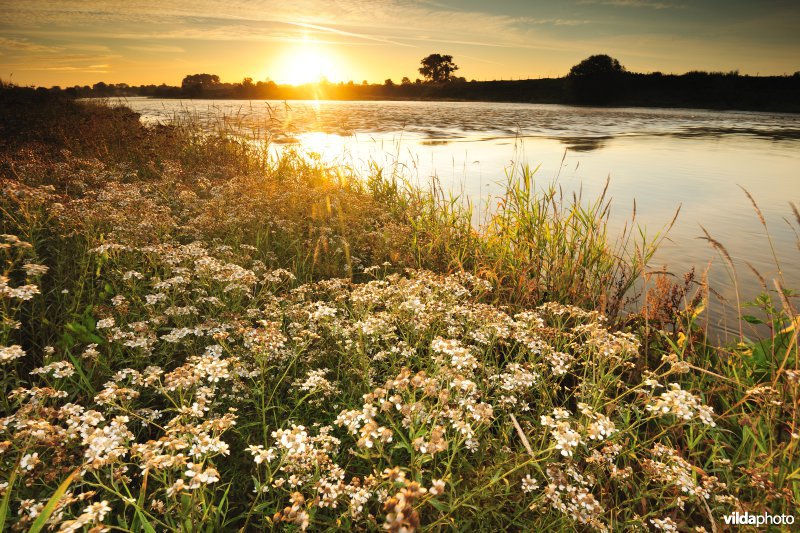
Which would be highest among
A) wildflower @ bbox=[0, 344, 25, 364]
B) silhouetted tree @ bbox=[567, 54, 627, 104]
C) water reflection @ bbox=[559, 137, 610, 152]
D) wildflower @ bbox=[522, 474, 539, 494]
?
silhouetted tree @ bbox=[567, 54, 627, 104]

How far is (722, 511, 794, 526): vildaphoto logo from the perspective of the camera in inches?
91.4

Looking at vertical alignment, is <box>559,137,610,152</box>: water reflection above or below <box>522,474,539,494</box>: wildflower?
above

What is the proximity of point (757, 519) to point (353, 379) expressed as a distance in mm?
2788

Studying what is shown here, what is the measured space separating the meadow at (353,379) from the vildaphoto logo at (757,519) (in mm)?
47

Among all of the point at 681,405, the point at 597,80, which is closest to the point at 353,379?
the point at 681,405

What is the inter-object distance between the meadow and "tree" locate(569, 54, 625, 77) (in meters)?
76.8

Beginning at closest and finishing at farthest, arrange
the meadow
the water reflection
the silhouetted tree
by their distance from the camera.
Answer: the meadow < the water reflection < the silhouetted tree

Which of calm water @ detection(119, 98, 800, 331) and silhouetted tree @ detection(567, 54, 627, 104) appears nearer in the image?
calm water @ detection(119, 98, 800, 331)

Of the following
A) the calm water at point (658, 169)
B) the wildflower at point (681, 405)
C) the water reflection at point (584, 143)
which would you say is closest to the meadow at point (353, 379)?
the wildflower at point (681, 405)

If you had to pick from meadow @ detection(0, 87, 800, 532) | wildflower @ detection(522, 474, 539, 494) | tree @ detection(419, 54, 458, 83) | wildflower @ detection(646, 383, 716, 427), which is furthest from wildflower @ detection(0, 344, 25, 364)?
tree @ detection(419, 54, 458, 83)

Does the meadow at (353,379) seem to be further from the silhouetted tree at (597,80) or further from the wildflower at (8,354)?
the silhouetted tree at (597,80)

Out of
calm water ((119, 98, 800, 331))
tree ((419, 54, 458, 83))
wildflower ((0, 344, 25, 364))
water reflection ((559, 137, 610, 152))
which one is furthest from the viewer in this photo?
tree ((419, 54, 458, 83))

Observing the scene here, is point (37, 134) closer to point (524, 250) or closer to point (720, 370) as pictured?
point (524, 250)

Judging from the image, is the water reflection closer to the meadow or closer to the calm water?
the calm water
